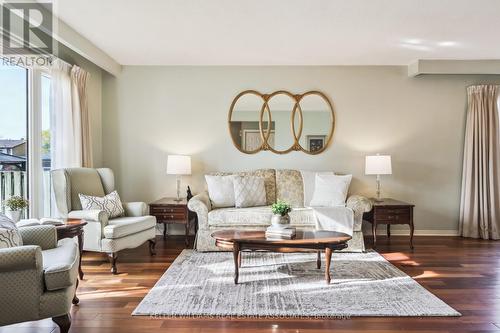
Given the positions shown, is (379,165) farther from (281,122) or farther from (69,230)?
(69,230)

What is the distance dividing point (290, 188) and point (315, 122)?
3.56ft

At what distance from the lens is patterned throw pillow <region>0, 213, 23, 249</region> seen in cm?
245

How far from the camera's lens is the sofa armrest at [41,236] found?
112 inches

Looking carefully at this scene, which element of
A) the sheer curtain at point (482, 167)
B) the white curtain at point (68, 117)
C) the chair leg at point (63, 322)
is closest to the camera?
the chair leg at point (63, 322)

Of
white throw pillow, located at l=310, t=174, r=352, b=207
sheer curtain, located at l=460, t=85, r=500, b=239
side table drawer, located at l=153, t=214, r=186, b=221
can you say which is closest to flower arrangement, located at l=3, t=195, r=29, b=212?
side table drawer, located at l=153, t=214, r=186, b=221

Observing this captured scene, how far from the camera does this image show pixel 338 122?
18.6ft

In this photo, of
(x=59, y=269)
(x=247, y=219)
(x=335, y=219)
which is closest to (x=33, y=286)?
(x=59, y=269)

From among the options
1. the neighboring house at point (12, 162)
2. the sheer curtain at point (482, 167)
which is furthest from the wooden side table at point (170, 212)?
the sheer curtain at point (482, 167)

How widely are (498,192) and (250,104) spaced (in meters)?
3.76

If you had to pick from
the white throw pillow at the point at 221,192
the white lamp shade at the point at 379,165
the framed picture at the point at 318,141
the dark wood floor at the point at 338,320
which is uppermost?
the framed picture at the point at 318,141

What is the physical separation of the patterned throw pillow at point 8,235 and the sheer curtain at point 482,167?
549cm

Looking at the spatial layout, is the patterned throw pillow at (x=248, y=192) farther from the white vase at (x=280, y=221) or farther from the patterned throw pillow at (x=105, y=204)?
the patterned throw pillow at (x=105, y=204)

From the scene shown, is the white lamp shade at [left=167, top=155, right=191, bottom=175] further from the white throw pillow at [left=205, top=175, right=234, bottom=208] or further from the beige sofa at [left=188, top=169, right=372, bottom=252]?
the beige sofa at [left=188, top=169, right=372, bottom=252]

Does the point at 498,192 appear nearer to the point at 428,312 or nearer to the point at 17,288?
the point at 428,312
